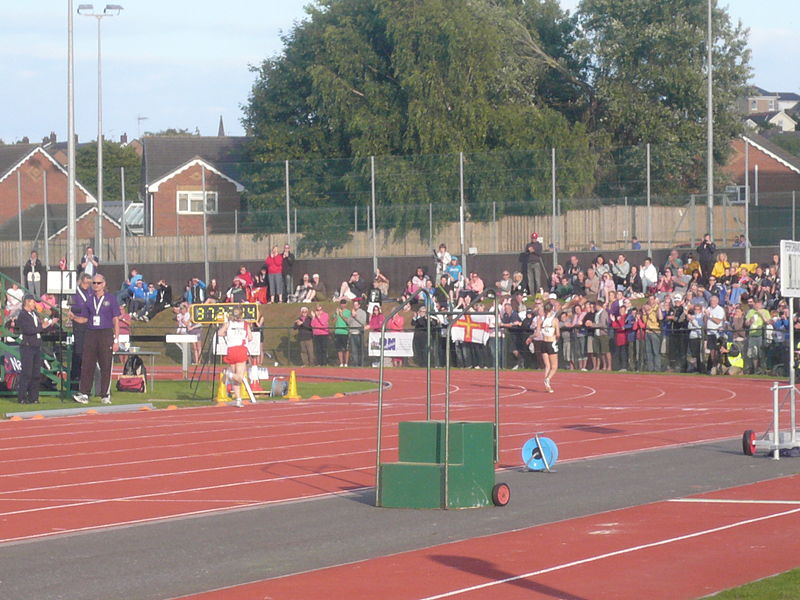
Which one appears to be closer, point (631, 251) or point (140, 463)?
point (140, 463)

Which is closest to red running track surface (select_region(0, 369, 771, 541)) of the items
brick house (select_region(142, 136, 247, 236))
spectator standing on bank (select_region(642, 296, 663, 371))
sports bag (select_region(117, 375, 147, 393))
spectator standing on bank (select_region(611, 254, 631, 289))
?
spectator standing on bank (select_region(642, 296, 663, 371))

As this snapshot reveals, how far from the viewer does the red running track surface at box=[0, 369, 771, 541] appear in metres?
14.2

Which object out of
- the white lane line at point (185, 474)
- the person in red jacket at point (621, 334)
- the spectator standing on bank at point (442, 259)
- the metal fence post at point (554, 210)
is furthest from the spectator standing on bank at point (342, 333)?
the white lane line at point (185, 474)

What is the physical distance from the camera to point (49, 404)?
25.4 metres

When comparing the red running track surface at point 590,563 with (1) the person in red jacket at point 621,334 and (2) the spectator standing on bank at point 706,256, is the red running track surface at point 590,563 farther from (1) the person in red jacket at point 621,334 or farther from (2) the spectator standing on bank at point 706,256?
(2) the spectator standing on bank at point 706,256

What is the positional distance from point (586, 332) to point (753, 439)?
63.8ft

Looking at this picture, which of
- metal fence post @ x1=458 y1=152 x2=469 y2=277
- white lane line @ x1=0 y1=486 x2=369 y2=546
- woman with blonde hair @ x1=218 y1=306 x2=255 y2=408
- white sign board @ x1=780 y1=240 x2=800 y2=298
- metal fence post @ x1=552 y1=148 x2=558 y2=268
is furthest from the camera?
metal fence post @ x1=458 y1=152 x2=469 y2=277

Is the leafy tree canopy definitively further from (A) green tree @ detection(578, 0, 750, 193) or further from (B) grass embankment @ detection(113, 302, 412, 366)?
(B) grass embankment @ detection(113, 302, 412, 366)

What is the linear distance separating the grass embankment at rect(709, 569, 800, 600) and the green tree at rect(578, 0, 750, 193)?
150ft

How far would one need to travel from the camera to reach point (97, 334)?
25.3 metres

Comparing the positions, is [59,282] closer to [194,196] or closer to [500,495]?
[500,495]

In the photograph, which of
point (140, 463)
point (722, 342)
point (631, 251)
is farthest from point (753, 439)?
point (631, 251)

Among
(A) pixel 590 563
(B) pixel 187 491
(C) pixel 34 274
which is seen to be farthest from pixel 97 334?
(A) pixel 590 563

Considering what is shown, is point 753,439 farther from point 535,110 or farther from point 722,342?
point 535,110
